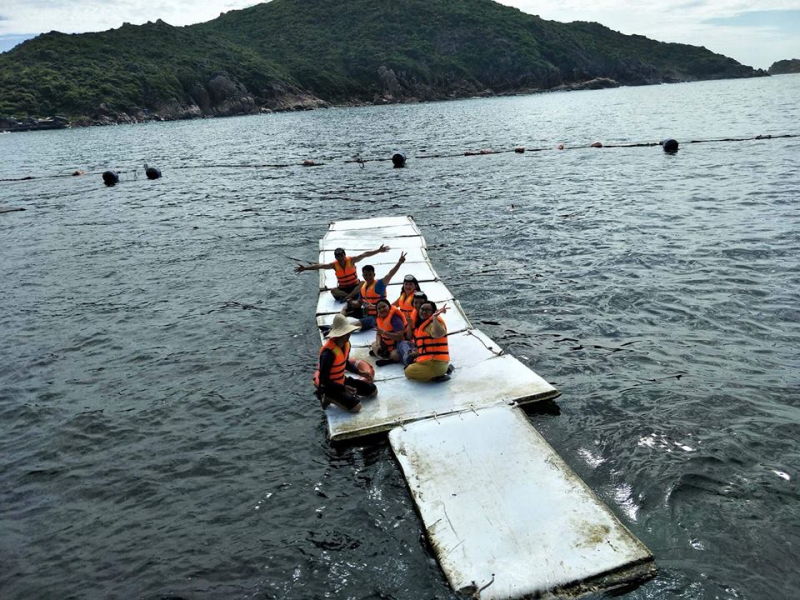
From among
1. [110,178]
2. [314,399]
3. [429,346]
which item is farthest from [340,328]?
[110,178]

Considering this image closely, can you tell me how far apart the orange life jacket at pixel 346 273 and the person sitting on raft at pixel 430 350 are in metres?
5.28

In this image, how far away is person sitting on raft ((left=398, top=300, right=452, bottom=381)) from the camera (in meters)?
11.6

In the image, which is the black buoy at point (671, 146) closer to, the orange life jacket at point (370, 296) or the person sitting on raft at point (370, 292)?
the person sitting on raft at point (370, 292)

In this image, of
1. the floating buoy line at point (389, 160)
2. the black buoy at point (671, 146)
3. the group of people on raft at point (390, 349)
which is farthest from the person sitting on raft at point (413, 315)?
the black buoy at point (671, 146)

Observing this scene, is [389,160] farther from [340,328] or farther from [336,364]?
[336,364]

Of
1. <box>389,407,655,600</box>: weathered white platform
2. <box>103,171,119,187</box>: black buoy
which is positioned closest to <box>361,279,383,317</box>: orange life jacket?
<box>389,407,655,600</box>: weathered white platform

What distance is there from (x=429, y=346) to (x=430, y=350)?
0.30 feet

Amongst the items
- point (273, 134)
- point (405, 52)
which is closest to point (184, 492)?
point (273, 134)

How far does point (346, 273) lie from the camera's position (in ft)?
55.3

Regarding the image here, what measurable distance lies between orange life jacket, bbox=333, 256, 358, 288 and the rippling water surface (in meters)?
1.75

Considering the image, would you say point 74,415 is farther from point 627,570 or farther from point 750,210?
point 750,210

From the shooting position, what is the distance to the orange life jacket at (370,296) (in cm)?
1541

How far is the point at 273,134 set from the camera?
8788 cm

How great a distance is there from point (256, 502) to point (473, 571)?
4.23 m
